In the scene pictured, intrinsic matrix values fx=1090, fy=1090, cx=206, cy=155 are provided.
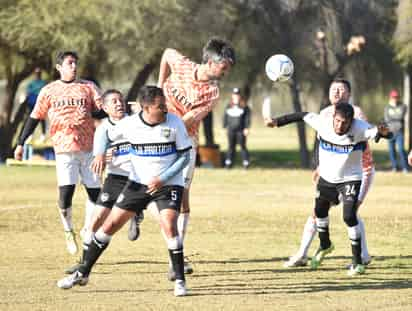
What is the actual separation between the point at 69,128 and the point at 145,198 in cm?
281

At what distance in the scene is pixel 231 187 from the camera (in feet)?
74.9

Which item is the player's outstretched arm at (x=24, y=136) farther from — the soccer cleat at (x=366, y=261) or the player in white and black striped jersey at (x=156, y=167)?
the soccer cleat at (x=366, y=261)

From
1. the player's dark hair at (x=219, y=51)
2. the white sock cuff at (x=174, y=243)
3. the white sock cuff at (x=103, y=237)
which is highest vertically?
the player's dark hair at (x=219, y=51)

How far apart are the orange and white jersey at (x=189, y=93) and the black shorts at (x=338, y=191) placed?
139 centimetres

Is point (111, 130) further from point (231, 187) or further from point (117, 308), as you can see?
point (231, 187)

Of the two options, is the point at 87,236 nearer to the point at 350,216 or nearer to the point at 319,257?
the point at 319,257

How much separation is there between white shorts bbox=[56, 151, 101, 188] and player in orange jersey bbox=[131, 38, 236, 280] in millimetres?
1325

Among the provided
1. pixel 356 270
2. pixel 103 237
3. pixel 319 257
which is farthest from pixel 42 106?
pixel 356 270

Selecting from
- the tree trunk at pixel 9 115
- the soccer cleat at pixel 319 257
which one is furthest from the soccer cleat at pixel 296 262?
the tree trunk at pixel 9 115

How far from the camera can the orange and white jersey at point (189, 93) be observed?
35.7ft

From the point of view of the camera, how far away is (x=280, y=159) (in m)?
38.0

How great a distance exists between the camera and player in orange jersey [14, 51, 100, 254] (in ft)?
38.9

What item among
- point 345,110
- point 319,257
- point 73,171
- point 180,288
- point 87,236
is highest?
point 345,110

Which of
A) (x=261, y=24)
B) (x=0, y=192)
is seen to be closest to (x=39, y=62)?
(x=261, y=24)
